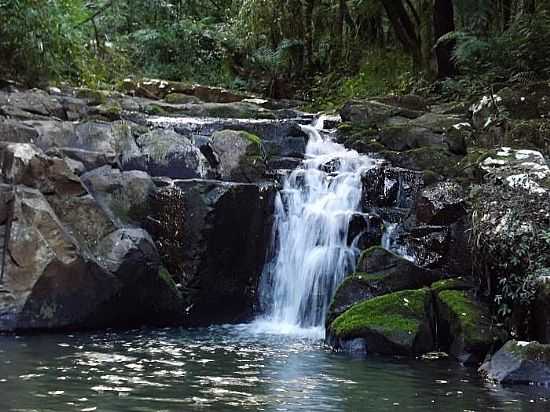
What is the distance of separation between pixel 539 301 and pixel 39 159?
6354 millimetres

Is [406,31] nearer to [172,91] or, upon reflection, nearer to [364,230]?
[172,91]

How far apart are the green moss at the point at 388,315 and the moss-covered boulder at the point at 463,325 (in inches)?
10.3

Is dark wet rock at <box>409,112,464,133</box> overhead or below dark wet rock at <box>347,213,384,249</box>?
overhead

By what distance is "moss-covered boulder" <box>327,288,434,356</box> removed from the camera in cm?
826

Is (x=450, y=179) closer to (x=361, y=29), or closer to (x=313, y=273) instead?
(x=313, y=273)

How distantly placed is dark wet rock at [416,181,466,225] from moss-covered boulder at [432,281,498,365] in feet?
5.07

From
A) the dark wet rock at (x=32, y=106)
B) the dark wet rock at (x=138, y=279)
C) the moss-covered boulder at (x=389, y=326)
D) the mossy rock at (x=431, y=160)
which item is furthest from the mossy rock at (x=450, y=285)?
the dark wet rock at (x=32, y=106)

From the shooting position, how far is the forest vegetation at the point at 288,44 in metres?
13.4

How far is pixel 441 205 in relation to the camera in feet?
33.9

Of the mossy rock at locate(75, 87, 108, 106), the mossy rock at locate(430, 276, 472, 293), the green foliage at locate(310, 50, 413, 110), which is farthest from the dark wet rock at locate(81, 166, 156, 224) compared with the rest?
the green foliage at locate(310, 50, 413, 110)

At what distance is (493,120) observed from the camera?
1239 cm

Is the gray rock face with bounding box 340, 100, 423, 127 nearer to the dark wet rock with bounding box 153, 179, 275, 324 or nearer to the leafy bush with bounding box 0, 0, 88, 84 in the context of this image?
the dark wet rock with bounding box 153, 179, 275, 324

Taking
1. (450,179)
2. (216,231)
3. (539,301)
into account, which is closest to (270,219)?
(216,231)

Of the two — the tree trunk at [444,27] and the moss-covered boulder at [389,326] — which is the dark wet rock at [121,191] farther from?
the tree trunk at [444,27]
